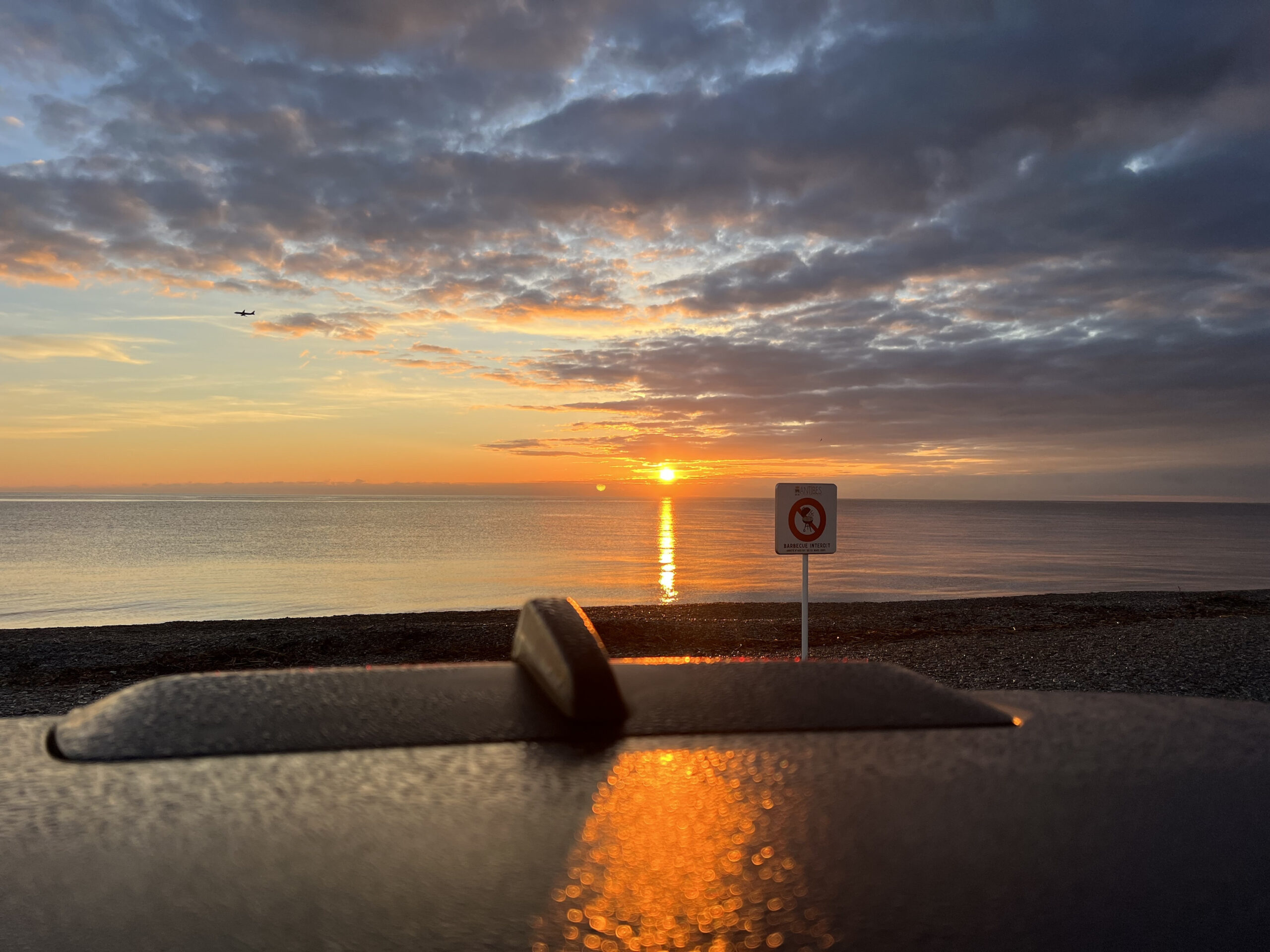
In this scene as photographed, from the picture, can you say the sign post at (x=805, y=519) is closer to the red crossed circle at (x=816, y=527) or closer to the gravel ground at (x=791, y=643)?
the red crossed circle at (x=816, y=527)

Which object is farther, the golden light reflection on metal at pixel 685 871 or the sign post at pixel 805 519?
the sign post at pixel 805 519

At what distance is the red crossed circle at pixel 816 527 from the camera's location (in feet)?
33.2

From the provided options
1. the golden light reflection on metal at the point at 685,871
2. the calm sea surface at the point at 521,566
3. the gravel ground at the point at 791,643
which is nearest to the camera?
the golden light reflection on metal at the point at 685,871

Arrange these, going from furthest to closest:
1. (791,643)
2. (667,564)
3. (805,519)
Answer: (667,564), (791,643), (805,519)

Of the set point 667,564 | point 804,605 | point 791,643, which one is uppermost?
point 804,605

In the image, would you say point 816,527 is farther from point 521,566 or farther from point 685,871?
point 521,566

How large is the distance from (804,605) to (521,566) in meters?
39.6

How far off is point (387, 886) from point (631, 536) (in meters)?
86.0

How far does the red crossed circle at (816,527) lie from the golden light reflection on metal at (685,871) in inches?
352

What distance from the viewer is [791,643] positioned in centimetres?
1814

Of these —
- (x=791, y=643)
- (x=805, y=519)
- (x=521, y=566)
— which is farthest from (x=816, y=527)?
(x=521, y=566)

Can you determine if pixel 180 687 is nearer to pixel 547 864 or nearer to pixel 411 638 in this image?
pixel 547 864

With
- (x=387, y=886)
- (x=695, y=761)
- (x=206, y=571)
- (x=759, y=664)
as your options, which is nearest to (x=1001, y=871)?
(x=695, y=761)

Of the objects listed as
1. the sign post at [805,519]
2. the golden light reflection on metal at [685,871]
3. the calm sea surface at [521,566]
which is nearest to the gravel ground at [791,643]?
the sign post at [805,519]
